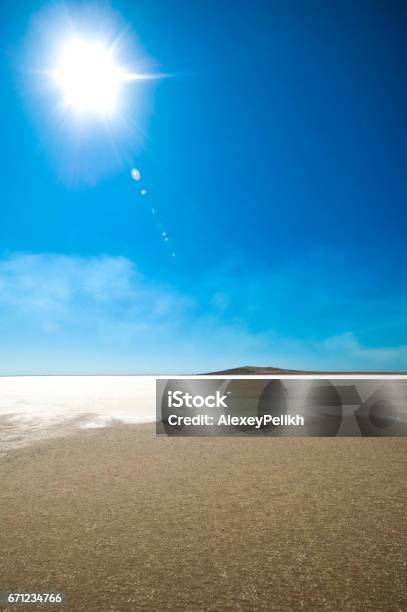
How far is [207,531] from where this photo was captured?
4746 mm

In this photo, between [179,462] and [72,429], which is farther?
[72,429]

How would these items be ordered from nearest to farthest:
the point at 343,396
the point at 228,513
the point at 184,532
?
1. the point at 184,532
2. the point at 228,513
3. the point at 343,396

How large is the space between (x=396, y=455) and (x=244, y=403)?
29.6 feet

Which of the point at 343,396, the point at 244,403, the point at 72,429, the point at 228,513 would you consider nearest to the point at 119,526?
the point at 228,513

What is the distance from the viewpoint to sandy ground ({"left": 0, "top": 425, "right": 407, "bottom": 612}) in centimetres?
349

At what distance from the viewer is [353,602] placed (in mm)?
3309

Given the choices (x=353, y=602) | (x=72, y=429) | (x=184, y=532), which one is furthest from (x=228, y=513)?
(x=72, y=429)

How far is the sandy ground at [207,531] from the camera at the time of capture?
3492 millimetres

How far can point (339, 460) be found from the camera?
846 centimetres

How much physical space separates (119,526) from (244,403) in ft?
42.7

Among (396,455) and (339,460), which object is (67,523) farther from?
(396,455)

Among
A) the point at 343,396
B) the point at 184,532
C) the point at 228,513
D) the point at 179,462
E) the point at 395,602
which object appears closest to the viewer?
the point at 395,602

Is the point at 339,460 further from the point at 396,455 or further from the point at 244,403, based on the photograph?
the point at 244,403

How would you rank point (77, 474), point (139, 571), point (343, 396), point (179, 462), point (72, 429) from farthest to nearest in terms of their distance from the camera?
point (343, 396) → point (72, 429) → point (179, 462) → point (77, 474) → point (139, 571)
